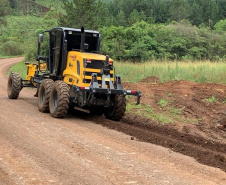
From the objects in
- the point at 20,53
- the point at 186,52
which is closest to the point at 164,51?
the point at 186,52

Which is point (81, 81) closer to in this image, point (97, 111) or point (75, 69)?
point (75, 69)

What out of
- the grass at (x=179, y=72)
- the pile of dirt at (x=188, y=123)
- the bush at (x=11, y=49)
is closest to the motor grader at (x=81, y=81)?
the pile of dirt at (x=188, y=123)

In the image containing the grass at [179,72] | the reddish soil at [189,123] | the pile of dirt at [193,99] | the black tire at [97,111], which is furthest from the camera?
the grass at [179,72]

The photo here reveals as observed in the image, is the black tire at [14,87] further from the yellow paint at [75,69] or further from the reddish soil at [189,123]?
the reddish soil at [189,123]

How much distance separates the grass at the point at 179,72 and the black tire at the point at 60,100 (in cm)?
866

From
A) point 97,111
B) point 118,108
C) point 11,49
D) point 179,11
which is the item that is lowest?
point 97,111

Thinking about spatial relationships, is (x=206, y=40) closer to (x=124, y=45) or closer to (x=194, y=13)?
(x=124, y=45)

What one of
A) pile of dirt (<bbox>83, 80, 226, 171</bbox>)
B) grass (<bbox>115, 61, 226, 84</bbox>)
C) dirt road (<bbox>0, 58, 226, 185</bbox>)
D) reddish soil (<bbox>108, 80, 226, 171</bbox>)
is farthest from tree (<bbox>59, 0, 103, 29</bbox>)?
dirt road (<bbox>0, 58, 226, 185</bbox>)

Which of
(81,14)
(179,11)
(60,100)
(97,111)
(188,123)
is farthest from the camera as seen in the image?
(179,11)

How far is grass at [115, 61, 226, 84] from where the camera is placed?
17920 mm

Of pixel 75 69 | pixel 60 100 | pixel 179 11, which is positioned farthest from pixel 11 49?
pixel 60 100

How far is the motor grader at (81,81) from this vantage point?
409 inches

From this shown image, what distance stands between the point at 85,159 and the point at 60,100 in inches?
153

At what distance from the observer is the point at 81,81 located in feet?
34.9
